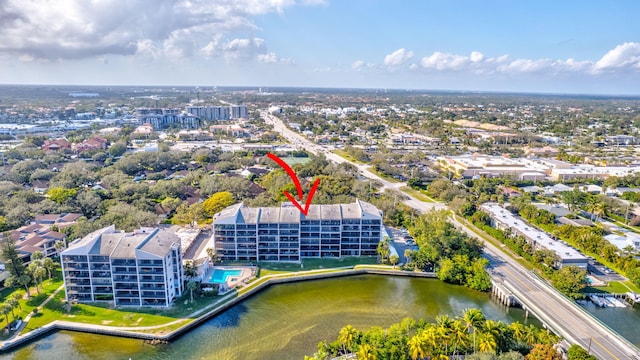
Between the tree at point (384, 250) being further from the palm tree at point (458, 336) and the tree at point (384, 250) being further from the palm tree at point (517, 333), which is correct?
the palm tree at point (517, 333)

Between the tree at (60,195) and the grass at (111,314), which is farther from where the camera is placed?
the tree at (60,195)

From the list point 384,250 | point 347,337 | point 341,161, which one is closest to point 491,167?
point 341,161

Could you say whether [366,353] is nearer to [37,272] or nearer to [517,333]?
[517,333]

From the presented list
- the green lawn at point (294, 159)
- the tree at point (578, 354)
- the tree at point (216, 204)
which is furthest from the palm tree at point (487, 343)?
the green lawn at point (294, 159)

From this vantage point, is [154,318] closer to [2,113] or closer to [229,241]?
[229,241]

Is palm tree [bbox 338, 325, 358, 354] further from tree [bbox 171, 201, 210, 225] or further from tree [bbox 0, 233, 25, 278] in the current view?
tree [bbox 171, 201, 210, 225]

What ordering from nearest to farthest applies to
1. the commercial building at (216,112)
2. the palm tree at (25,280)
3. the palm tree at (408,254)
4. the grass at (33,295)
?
the grass at (33,295), the palm tree at (25,280), the palm tree at (408,254), the commercial building at (216,112)

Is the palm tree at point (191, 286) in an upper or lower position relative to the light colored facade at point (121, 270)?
lower
